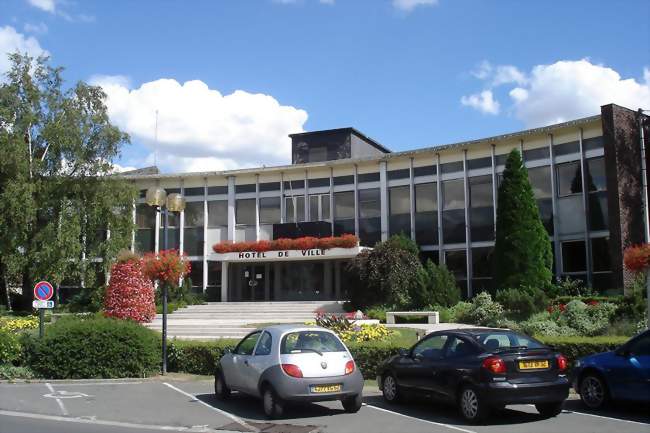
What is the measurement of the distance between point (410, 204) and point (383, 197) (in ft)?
5.23

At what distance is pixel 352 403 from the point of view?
1063cm

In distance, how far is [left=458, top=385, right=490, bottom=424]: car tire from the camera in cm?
932

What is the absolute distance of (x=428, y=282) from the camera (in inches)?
1108

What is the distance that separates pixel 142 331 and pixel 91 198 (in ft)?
60.8

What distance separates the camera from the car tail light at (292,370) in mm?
9992

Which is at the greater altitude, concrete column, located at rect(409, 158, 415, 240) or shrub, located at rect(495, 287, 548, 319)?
concrete column, located at rect(409, 158, 415, 240)

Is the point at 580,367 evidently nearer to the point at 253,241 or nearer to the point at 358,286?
the point at 358,286

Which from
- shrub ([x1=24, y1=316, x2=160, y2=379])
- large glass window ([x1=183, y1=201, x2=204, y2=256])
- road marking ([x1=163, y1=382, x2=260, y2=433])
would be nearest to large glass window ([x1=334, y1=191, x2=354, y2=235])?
large glass window ([x1=183, y1=201, x2=204, y2=256])

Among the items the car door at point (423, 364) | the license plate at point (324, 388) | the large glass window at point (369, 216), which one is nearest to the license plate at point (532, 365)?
the car door at point (423, 364)

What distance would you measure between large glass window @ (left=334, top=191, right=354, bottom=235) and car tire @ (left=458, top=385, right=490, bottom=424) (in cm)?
2589

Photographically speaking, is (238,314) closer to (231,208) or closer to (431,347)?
(231,208)

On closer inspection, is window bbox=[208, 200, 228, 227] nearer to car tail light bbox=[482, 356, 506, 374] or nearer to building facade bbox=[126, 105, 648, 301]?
building facade bbox=[126, 105, 648, 301]

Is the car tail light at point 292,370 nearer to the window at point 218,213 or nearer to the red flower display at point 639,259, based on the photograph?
the red flower display at point 639,259

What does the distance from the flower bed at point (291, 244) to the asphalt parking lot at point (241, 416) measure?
1922cm
